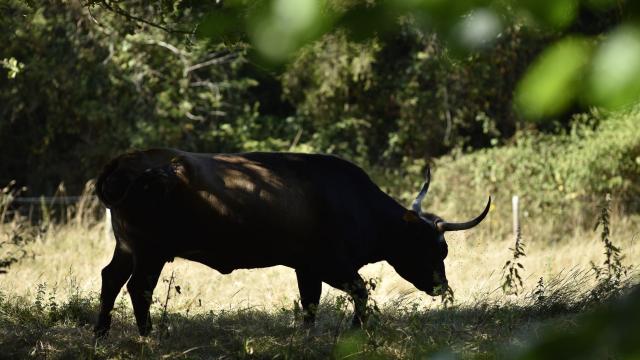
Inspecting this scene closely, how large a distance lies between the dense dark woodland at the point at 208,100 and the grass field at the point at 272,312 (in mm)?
5058

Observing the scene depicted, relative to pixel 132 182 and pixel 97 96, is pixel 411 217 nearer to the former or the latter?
pixel 132 182

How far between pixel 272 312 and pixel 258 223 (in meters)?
1.08

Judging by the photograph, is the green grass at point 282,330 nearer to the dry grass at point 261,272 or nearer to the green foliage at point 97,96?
the dry grass at point 261,272

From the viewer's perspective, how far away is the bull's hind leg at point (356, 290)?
604cm

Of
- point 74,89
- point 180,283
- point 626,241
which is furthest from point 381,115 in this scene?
point 180,283

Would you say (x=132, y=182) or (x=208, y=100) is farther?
(x=208, y=100)

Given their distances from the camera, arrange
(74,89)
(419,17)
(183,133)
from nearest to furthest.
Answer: (419,17) < (74,89) < (183,133)

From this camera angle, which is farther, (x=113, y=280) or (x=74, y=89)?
(x=74, y=89)

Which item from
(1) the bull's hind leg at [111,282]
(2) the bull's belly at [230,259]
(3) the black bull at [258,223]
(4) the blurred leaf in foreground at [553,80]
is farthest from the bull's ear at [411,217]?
(4) the blurred leaf in foreground at [553,80]

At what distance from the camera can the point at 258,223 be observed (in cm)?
650

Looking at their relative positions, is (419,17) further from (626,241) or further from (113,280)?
(626,241)

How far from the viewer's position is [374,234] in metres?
7.26

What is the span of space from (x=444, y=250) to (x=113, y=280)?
8.48 ft

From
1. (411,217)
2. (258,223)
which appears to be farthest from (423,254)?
(258,223)
